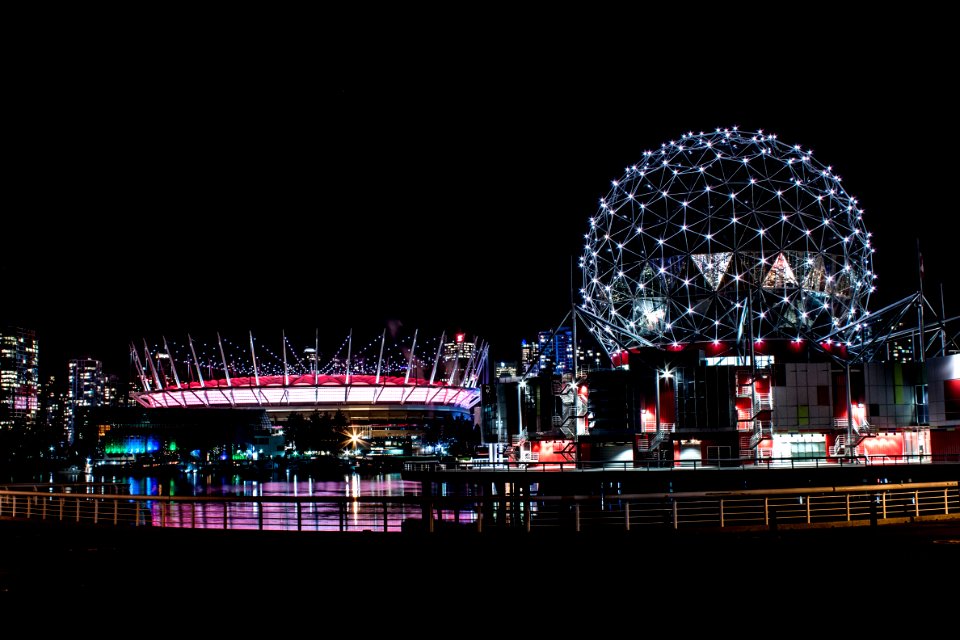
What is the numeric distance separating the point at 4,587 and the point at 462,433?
161650 millimetres

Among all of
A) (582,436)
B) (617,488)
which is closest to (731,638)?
(617,488)

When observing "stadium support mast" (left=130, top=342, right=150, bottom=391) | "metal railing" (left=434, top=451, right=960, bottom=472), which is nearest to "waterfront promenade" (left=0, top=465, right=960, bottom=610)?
"metal railing" (left=434, top=451, right=960, bottom=472)

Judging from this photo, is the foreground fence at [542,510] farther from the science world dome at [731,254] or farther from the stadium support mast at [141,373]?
the stadium support mast at [141,373]

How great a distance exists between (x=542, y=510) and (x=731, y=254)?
2639 centimetres

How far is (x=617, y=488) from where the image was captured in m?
59.8

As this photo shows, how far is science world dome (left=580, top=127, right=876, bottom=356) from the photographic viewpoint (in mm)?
64188

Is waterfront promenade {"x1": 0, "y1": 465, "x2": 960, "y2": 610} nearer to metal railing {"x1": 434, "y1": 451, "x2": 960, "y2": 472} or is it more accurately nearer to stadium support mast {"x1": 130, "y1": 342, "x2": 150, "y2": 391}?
metal railing {"x1": 434, "y1": 451, "x2": 960, "y2": 472}

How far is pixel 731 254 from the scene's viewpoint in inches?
2511

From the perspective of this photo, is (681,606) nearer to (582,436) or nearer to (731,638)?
(731,638)

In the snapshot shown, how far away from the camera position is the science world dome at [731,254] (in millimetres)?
64188

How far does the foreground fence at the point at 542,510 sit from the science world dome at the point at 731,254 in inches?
627

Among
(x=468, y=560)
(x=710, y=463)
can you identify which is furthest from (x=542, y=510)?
(x=468, y=560)

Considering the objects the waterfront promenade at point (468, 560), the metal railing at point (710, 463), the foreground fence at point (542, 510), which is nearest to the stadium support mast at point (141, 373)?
the foreground fence at point (542, 510)

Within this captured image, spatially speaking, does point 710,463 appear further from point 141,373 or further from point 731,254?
point 141,373
